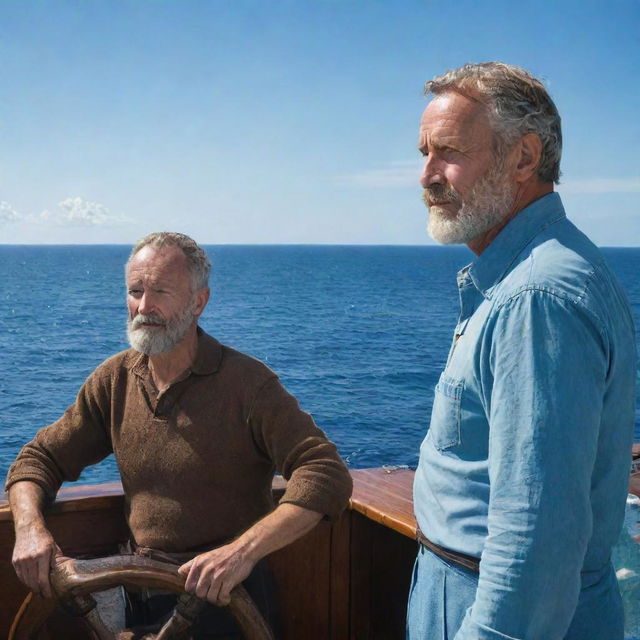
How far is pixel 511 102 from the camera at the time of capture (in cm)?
125

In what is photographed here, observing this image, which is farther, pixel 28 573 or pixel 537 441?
pixel 28 573

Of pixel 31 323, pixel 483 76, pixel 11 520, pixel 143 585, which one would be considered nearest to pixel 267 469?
pixel 143 585

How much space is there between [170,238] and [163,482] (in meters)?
0.58

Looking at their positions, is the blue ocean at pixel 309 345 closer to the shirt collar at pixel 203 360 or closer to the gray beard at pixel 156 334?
the shirt collar at pixel 203 360

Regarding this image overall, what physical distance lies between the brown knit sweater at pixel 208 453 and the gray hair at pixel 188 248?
16 cm

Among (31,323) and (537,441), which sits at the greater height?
(537,441)

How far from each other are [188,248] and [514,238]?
1.01 m

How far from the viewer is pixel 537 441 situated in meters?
1.04

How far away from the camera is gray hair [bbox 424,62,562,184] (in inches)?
49.3

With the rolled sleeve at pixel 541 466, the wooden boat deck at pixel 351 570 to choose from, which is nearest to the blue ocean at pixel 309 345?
the wooden boat deck at pixel 351 570

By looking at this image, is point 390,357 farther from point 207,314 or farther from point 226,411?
point 226,411

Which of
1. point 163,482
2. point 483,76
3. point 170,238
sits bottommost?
point 163,482

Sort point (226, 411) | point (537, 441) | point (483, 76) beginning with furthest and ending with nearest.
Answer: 1. point (226, 411)
2. point (483, 76)
3. point (537, 441)

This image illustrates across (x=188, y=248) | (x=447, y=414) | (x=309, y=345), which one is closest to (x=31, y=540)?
(x=188, y=248)
